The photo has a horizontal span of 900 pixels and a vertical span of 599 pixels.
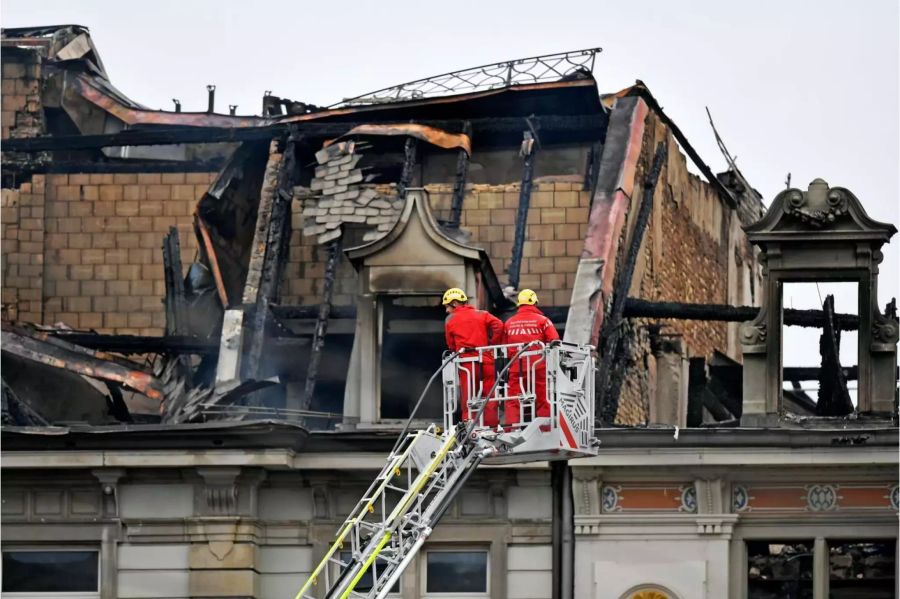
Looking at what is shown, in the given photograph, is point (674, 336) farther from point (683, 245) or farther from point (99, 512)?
point (99, 512)

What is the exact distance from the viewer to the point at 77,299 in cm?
3684

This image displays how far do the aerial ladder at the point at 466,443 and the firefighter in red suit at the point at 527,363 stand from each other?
0.06 ft

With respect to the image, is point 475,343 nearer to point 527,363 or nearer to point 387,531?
point 527,363

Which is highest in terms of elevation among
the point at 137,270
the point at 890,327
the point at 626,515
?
the point at 137,270

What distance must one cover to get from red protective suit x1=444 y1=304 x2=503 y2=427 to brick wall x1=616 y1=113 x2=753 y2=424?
7.19 m

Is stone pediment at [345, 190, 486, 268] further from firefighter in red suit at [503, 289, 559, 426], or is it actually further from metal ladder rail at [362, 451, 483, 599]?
metal ladder rail at [362, 451, 483, 599]

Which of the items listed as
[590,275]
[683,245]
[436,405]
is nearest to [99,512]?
[436,405]

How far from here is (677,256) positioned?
37.2m

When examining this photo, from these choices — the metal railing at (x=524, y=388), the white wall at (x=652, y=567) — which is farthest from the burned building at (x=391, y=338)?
the metal railing at (x=524, y=388)

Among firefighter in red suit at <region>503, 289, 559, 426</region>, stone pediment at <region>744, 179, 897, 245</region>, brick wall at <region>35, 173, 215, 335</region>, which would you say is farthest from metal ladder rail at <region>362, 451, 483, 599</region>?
brick wall at <region>35, 173, 215, 335</region>

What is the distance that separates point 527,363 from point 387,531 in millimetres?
1953

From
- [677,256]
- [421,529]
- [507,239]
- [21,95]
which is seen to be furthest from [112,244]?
[421,529]

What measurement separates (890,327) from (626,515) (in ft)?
11.1

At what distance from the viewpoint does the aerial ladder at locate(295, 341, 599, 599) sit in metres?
25.2
